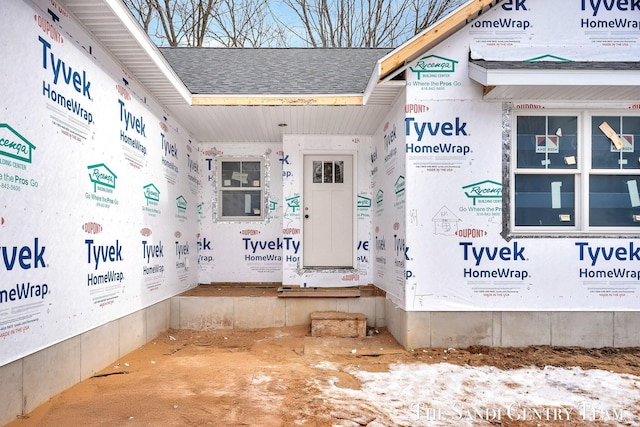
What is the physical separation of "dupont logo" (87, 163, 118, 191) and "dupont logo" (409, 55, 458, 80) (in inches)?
146

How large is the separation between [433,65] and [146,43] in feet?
11.0

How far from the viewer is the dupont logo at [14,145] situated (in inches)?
116

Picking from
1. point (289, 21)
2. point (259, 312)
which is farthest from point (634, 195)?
point (289, 21)

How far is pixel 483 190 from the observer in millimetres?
5215

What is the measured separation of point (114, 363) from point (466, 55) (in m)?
5.40

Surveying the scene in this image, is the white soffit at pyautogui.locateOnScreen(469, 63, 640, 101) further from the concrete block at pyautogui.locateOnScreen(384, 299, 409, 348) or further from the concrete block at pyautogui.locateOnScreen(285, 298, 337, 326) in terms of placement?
the concrete block at pyautogui.locateOnScreen(285, 298, 337, 326)

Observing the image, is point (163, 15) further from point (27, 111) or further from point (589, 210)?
point (589, 210)

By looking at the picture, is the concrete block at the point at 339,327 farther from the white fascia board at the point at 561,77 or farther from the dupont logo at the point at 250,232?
the white fascia board at the point at 561,77

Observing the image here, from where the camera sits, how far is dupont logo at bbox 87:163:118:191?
422cm

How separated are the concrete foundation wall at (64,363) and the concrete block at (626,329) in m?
5.82

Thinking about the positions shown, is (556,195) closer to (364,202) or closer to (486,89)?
(486,89)

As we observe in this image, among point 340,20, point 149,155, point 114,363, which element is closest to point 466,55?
point 149,155

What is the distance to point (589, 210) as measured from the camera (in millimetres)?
5250

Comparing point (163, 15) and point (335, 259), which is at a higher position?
point (163, 15)
